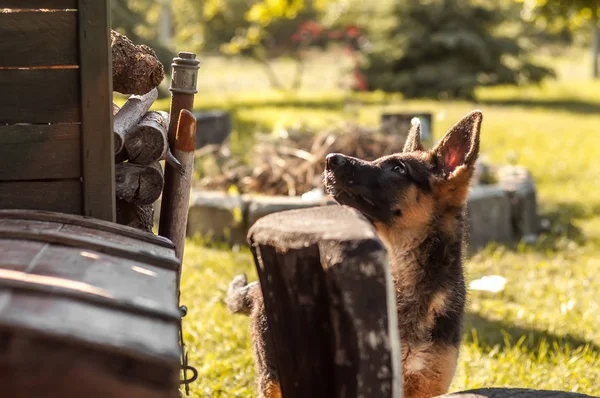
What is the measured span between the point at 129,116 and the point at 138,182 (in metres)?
0.32

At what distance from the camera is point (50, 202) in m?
3.50

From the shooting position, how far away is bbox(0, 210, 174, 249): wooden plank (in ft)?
10.4

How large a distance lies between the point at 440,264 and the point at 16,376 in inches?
91.3

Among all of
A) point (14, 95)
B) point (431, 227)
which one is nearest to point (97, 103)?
point (14, 95)

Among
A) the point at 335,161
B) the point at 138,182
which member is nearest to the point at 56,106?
the point at 138,182

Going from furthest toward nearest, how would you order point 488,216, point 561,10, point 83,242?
point 561,10 < point 488,216 < point 83,242

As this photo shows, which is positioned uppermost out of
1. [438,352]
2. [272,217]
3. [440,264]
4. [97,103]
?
[97,103]

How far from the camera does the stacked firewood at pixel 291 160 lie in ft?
29.1

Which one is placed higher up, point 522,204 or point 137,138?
point 137,138

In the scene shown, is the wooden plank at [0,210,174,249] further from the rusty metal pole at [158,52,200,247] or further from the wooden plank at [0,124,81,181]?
the rusty metal pole at [158,52,200,247]

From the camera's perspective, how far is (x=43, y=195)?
3.49 metres

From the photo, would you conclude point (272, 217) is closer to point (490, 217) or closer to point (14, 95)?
point (14, 95)

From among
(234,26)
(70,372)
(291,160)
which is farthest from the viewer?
(234,26)

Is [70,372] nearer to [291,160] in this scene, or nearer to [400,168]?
[400,168]
